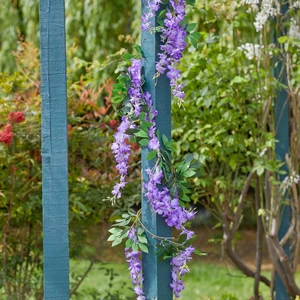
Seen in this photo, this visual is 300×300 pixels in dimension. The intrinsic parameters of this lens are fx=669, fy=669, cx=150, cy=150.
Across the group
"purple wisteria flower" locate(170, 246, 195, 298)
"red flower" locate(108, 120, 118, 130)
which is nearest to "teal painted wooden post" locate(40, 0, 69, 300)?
"purple wisteria flower" locate(170, 246, 195, 298)

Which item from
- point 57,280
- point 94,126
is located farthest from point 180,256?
point 94,126

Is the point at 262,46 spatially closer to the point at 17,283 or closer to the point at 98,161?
the point at 98,161

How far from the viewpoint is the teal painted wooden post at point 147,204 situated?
268 centimetres

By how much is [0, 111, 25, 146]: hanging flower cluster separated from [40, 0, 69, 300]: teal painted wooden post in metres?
0.85

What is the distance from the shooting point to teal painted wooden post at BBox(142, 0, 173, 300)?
2.68m

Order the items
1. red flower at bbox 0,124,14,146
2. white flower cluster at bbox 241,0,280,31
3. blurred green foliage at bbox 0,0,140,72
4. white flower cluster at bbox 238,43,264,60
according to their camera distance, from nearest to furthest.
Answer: red flower at bbox 0,124,14,146
white flower cluster at bbox 241,0,280,31
white flower cluster at bbox 238,43,264,60
blurred green foliage at bbox 0,0,140,72

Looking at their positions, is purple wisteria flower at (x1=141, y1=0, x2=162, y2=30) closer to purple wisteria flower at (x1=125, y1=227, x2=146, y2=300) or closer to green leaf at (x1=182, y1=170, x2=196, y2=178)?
green leaf at (x1=182, y1=170, x2=196, y2=178)

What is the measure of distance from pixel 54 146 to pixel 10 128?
3.10 feet

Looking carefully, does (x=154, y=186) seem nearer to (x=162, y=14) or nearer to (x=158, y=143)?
(x=158, y=143)

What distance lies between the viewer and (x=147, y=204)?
107 inches

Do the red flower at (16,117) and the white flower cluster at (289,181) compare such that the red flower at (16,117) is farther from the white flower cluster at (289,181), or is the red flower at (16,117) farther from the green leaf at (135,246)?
the white flower cluster at (289,181)

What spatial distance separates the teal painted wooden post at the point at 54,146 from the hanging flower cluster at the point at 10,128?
850 mm

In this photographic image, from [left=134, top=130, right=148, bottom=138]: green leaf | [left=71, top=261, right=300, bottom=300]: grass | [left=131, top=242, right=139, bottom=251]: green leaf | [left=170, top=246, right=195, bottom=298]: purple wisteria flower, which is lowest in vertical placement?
[left=71, top=261, right=300, bottom=300]: grass

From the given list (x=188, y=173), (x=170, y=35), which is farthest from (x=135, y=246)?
(x=170, y=35)
